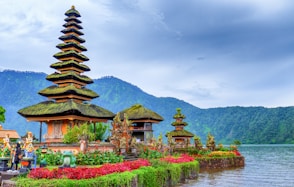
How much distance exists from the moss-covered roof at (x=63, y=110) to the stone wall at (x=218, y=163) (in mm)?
13858

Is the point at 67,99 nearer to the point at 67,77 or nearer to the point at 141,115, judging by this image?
the point at 67,77

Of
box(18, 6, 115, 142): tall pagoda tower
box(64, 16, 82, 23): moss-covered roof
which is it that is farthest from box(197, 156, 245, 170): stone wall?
box(64, 16, 82, 23): moss-covered roof

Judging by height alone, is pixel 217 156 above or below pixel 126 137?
below

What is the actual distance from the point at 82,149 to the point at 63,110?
799cm

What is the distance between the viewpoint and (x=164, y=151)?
30219 millimetres

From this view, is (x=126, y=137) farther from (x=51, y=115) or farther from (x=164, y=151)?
(x=51, y=115)

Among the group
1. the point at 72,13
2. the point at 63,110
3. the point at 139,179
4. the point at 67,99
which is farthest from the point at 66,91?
the point at 139,179

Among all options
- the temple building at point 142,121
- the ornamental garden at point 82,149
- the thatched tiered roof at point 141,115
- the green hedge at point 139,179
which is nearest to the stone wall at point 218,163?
the ornamental garden at point 82,149

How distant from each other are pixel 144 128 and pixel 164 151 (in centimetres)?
1513

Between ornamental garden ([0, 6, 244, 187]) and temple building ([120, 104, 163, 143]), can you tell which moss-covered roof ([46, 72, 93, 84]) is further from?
temple building ([120, 104, 163, 143])

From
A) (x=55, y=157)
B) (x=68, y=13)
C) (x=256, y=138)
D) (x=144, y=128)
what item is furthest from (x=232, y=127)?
(x=55, y=157)

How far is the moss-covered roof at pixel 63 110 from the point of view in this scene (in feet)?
95.7

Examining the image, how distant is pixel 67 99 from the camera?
1268 inches

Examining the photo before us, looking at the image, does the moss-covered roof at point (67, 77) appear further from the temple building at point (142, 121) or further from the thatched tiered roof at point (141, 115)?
the thatched tiered roof at point (141, 115)
